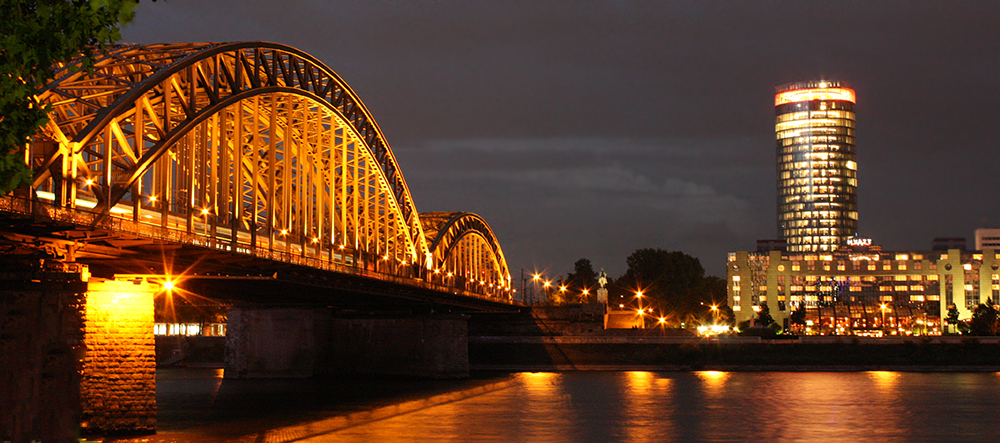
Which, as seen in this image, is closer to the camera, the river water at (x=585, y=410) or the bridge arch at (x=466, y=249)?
the river water at (x=585, y=410)

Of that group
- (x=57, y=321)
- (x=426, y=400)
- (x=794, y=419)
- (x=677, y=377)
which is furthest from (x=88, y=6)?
(x=677, y=377)

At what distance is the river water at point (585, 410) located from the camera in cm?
5359

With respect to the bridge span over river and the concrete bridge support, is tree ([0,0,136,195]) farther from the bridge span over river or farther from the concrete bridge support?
the concrete bridge support

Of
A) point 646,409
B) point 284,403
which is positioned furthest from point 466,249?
point 646,409

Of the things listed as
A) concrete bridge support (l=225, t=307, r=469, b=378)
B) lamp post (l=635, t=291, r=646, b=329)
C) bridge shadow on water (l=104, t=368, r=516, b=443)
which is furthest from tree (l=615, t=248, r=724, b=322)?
concrete bridge support (l=225, t=307, r=469, b=378)

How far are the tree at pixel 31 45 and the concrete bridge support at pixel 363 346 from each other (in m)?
74.8

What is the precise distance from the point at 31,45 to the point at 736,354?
10483cm

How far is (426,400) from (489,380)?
2522cm

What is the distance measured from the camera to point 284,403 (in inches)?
2773

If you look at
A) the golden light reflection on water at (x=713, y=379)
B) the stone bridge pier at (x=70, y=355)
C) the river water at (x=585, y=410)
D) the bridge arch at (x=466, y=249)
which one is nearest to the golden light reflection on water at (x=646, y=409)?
the river water at (x=585, y=410)

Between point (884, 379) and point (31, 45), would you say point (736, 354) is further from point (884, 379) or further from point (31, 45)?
point (31, 45)

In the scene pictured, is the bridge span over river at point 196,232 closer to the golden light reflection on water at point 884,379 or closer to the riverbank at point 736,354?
the riverbank at point 736,354

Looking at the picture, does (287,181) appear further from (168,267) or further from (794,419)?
(794,419)

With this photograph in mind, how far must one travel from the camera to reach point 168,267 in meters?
51.8
